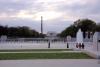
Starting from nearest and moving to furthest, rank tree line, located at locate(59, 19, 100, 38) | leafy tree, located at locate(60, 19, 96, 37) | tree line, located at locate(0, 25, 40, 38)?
tree line, located at locate(0, 25, 40, 38)
tree line, located at locate(59, 19, 100, 38)
leafy tree, located at locate(60, 19, 96, 37)

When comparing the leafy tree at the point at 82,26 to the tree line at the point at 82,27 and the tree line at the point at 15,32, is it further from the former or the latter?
the tree line at the point at 15,32

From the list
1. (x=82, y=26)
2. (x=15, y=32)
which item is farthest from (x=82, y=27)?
(x=15, y=32)

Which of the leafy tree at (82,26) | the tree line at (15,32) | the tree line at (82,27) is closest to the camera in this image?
the tree line at (15,32)

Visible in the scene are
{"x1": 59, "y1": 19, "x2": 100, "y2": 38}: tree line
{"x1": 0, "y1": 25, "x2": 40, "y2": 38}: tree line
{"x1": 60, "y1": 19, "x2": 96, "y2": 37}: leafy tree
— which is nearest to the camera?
{"x1": 0, "y1": 25, "x2": 40, "y2": 38}: tree line

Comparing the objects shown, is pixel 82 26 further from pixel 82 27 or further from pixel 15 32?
pixel 15 32

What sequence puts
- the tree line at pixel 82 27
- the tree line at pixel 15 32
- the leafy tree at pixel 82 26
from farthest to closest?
1. the leafy tree at pixel 82 26
2. the tree line at pixel 82 27
3. the tree line at pixel 15 32

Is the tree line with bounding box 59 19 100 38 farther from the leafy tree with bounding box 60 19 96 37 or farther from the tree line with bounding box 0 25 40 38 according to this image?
the tree line with bounding box 0 25 40 38

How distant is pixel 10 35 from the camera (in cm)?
12512

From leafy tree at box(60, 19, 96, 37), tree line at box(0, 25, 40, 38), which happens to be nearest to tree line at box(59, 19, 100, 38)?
leafy tree at box(60, 19, 96, 37)

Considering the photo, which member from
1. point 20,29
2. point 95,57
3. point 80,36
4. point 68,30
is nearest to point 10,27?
point 20,29

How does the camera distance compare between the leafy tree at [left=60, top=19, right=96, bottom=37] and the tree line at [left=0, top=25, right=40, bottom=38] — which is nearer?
the tree line at [left=0, top=25, right=40, bottom=38]

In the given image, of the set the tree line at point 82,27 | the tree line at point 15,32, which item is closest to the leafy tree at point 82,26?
the tree line at point 82,27
